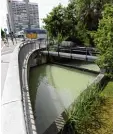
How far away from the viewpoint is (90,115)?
654cm

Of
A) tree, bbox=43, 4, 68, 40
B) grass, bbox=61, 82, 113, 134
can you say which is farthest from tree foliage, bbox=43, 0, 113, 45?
grass, bbox=61, 82, 113, 134

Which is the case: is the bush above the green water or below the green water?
above

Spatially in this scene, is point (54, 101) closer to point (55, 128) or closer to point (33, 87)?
point (33, 87)

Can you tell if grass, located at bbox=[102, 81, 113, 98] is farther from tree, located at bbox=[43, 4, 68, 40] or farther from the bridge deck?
tree, located at bbox=[43, 4, 68, 40]

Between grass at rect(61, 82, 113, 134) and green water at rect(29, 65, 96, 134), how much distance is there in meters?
1.23

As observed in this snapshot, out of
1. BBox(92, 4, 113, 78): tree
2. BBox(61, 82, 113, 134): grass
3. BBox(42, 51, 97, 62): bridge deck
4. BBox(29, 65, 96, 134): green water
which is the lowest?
BBox(29, 65, 96, 134): green water

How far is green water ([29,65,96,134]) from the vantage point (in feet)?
26.5

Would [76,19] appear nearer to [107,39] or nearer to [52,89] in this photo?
[52,89]

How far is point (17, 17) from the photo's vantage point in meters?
85.1

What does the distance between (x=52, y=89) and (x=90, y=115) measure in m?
4.94

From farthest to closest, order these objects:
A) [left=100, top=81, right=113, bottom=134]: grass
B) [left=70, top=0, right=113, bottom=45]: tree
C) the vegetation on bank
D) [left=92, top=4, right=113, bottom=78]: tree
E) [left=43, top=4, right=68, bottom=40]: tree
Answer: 1. [left=43, top=4, right=68, bottom=40]: tree
2. the vegetation on bank
3. [left=70, top=0, right=113, bottom=45]: tree
4. [left=92, top=4, right=113, bottom=78]: tree
5. [left=100, top=81, right=113, bottom=134]: grass

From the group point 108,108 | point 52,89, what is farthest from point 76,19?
point 108,108

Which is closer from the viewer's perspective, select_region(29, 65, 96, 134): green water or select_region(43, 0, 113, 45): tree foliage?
select_region(29, 65, 96, 134): green water

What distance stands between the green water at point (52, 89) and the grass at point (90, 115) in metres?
1.23
